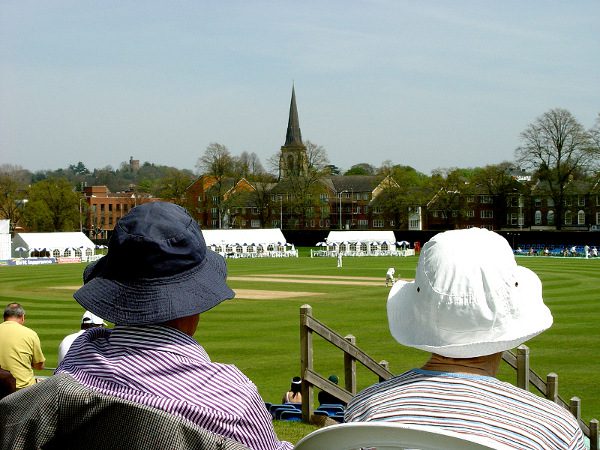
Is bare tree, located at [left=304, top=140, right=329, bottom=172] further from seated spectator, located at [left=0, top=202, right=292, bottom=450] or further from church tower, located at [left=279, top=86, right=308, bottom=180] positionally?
seated spectator, located at [left=0, top=202, right=292, bottom=450]

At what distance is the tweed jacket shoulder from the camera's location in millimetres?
2611

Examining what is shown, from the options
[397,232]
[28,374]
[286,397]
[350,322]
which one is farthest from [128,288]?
[397,232]

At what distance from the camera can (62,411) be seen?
2633 mm

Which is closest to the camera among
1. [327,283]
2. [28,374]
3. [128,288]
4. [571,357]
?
[128,288]

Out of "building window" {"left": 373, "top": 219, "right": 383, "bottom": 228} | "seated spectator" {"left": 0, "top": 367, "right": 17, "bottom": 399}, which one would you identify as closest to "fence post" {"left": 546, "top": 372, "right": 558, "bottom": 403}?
"seated spectator" {"left": 0, "top": 367, "right": 17, "bottom": 399}

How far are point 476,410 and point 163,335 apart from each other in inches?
43.5

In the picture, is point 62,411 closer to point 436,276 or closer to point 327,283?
point 436,276

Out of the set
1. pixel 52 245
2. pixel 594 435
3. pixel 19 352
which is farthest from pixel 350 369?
pixel 52 245

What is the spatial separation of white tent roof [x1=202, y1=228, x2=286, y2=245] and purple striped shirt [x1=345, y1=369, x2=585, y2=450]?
82.5 m

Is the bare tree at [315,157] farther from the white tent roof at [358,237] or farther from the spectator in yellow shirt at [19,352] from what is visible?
the spectator in yellow shirt at [19,352]

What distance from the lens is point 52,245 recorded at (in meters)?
80.2

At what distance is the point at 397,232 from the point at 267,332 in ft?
257

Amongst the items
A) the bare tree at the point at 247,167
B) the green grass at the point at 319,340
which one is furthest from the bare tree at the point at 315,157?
the green grass at the point at 319,340

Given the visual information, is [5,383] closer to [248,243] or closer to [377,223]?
[248,243]
